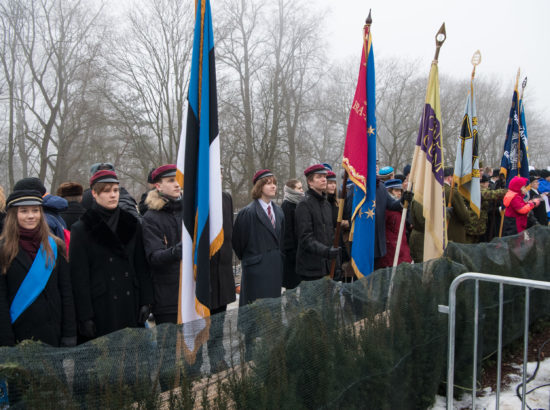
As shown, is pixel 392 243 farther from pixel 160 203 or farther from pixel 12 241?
pixel 12 241

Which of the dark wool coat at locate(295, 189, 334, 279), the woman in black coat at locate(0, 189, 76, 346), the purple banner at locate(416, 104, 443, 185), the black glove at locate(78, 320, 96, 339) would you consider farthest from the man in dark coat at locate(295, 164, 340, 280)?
the woman in black coat at locate(0, 189, 76, 346)

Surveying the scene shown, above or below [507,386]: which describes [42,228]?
above

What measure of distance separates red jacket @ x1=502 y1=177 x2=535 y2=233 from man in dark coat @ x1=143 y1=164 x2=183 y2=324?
661 cm

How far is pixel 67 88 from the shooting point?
23.8m

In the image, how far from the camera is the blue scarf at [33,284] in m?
3.07

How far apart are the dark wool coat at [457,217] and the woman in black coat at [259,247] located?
10.1 ft

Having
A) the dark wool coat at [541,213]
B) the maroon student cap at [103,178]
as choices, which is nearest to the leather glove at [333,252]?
→ the maroon student cap at [103,178]

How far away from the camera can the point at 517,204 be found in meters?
8.06

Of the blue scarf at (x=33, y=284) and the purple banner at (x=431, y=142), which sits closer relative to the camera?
the blue scarf at (x=33, y=284)

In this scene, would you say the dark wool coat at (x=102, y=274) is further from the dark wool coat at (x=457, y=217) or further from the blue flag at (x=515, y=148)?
the blue flag at (x=515, y=148)

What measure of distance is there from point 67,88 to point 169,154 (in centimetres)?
640

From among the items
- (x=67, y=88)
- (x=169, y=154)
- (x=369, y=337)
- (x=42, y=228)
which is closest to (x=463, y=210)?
(x=369, y=337)

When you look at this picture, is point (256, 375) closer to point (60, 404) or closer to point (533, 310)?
point (60, 404)

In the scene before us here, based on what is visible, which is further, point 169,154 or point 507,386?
point 169,154
